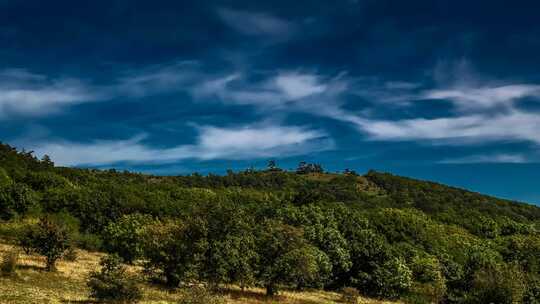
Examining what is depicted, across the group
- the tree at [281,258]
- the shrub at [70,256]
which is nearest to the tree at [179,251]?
the tree at [281,258]

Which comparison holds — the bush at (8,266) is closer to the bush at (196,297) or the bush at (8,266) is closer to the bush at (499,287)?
the bush at (196,297)

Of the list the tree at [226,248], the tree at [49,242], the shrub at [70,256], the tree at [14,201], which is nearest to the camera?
the tree at [49,242]

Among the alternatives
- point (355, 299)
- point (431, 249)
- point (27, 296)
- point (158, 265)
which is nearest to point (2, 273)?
point (27, 296)

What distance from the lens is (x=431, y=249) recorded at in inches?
4889

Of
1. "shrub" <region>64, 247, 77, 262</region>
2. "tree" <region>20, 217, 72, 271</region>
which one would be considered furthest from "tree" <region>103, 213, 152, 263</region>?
"tree" <region>20, 217, 72, 271</region>

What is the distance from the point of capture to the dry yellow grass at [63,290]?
39.6 m

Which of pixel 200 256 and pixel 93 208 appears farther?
pixel 93 208

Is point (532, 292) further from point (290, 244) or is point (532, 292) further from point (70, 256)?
point (70, 256)

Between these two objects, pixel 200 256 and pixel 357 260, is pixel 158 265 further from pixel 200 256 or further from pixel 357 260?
pixel 357 260

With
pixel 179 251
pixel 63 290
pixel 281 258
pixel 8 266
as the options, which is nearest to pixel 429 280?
pixel 281 258

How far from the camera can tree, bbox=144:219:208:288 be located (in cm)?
5553

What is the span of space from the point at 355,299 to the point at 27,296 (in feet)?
140

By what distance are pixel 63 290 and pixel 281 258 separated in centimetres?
2710

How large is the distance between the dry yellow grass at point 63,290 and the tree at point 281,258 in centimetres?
205
